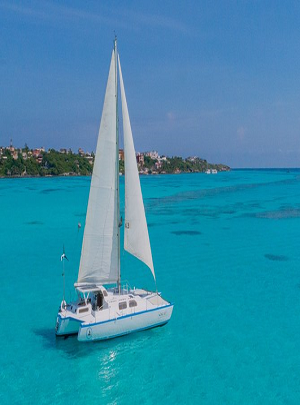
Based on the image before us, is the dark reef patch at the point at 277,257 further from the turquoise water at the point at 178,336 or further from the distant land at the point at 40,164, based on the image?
the distant land at the point at 40,164

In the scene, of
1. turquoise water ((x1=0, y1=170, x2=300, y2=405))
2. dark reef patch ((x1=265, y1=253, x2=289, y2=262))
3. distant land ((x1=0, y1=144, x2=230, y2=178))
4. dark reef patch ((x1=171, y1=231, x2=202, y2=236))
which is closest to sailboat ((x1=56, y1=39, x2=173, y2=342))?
turquoise water ((x1=0, y1=170, x2=300, y2=405))

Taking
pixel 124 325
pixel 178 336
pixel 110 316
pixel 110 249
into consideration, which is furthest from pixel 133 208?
pixel 178 336

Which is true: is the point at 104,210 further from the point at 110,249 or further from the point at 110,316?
the point at 110,316

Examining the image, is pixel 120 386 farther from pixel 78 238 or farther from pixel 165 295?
pixel 78 238

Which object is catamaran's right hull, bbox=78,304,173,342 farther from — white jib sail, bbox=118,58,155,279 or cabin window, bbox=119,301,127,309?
white jib sail, bbox=118,58,155,279

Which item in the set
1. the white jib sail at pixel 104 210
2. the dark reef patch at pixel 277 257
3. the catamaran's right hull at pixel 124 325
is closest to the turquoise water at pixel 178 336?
the dark reef patch at pixel 277 257

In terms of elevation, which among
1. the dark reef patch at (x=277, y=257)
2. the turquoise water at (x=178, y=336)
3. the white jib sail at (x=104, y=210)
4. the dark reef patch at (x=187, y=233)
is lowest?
the turquoise water at (x=178, y=336)

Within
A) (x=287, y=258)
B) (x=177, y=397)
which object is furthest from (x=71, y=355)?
(x=287, y=258)
